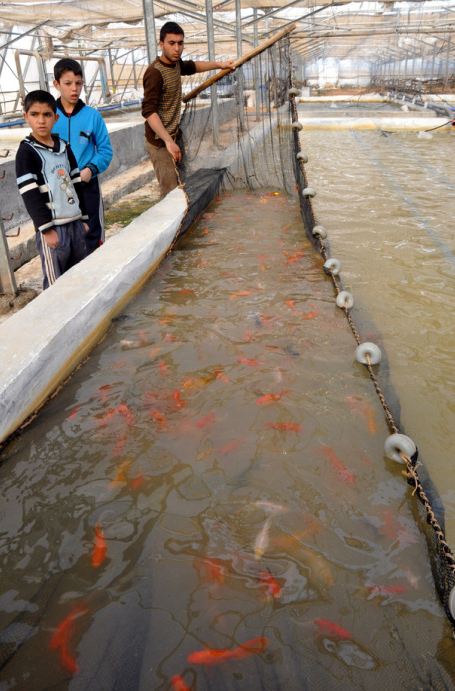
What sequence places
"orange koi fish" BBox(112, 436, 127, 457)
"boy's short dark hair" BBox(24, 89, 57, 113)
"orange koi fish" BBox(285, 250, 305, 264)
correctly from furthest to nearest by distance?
"orange koi fish" BBox(285, 250, 305, 264)
"boy's short dark hair" BBox(24, 89, 57, 113)
"orange koi fish" BBox(112, 436, 127, 457)

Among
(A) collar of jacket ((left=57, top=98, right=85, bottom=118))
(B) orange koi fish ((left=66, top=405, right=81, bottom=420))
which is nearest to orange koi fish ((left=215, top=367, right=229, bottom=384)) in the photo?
(B) orange koi fish ((left=66, top=405, right=81, bottom=420))

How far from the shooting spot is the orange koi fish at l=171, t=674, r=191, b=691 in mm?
1850

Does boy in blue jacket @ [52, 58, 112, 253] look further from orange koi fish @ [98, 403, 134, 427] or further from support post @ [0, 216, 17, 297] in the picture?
orange koi fish @ [98, 403, 134, 427]

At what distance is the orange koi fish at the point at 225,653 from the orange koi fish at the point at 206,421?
1398mm

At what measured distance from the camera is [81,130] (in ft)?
14.0

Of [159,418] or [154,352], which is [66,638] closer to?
[159,418]

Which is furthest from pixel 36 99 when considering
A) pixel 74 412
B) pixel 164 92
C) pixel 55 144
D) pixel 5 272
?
pixel 164 92

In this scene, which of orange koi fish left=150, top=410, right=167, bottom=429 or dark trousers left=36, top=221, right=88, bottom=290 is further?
dark trousers left=36, top=221, right=88, bottom=290

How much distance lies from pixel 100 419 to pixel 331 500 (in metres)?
1.52

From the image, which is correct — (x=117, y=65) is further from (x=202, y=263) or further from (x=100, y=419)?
(x=100, y=419)

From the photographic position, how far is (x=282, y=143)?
920 centimetres

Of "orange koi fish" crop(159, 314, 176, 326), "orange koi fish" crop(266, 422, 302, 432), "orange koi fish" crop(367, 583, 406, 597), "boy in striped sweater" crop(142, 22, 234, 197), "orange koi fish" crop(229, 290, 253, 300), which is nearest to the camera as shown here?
"orange koi fish" crop(367, 583, 406, 597)

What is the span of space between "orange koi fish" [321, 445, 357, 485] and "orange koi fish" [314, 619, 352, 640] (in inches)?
32.7

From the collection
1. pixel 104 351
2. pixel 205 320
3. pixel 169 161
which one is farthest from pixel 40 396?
pixel 169 161
